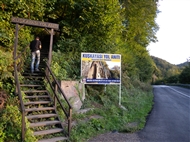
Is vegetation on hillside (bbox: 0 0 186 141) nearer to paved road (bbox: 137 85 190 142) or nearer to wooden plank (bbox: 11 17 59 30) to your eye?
paved road (bbox: 137 85 190 142)

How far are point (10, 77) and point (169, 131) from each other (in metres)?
6.51

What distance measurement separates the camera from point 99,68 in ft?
36.9

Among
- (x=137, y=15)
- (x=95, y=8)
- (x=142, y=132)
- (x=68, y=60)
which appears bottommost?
(x=142, y=132)

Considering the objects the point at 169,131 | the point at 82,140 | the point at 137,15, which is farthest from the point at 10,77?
the point at 137,15

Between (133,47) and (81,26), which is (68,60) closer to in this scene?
(81,26)

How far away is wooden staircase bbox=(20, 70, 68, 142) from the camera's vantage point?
6.82 metres

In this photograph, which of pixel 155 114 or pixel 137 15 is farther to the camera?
pixel 137 15

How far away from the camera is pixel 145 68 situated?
1328 inches

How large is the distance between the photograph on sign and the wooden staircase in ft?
8.30

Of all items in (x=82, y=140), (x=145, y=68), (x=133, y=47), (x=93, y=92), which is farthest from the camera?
(x=145, y=68)

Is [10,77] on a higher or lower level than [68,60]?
lower

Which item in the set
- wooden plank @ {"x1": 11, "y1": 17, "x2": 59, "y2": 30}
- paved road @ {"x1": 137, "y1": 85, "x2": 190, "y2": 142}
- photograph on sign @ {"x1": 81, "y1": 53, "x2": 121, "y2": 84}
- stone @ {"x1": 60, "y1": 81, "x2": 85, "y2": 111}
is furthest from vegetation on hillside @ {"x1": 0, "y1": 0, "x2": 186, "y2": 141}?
wooden plank @ {"x1": 11, "y1": 17, "x2": 59, "y2": 30}

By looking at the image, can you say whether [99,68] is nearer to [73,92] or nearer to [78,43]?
[73,92]

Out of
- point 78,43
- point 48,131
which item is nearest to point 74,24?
point 78,43
